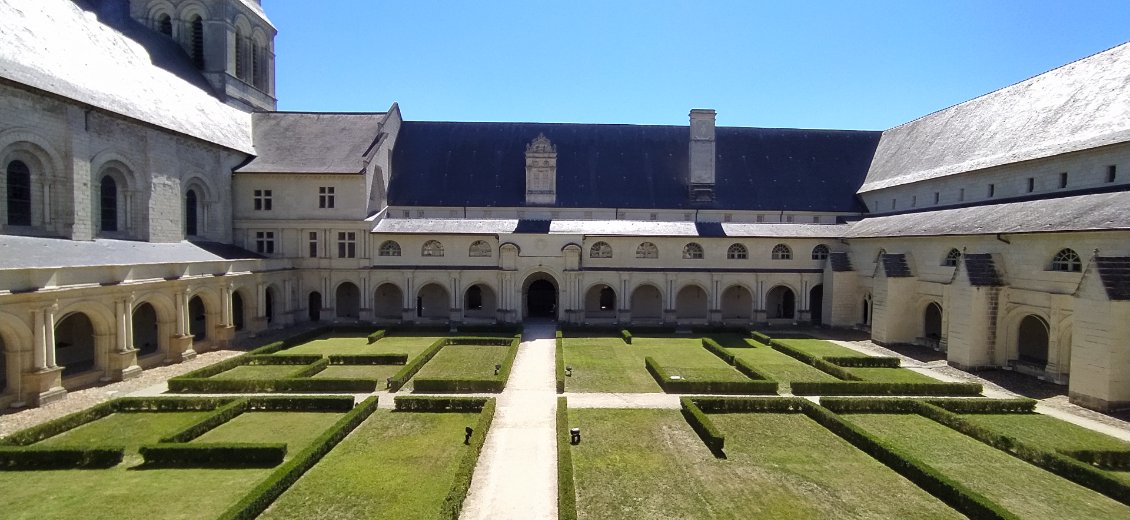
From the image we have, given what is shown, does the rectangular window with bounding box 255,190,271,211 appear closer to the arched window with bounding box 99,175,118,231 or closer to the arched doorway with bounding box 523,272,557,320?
the arched window with bounding box 99,175,118,231

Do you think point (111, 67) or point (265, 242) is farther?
point (265, 242)

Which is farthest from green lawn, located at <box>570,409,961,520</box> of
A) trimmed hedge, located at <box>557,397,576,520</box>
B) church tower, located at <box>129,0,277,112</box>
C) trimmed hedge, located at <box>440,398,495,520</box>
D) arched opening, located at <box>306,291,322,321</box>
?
church tower, located at <box>129,0,277,112</box>

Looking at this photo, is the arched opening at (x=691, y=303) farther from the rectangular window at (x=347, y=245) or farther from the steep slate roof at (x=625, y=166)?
the rectangular window at (x=347, y=245)

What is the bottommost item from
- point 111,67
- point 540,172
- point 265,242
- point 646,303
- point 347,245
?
point 646,303

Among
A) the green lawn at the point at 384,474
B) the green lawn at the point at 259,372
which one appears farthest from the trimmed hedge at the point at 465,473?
the green lawn at the point at 259,372

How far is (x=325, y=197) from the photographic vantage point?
135 ft

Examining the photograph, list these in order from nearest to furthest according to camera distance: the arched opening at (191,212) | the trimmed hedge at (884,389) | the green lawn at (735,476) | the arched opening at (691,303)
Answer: the green lawn at (735,476) < the trimmed hedge at (884,389) < the arched opening at (191,212) < the arched opening at (691,303)

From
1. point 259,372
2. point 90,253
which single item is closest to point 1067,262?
point 259,372

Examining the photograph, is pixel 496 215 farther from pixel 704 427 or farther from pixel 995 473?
pixel 995 473

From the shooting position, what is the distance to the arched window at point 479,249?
41031 millimetres

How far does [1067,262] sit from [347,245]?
141ft

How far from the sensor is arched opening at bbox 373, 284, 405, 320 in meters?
43.7

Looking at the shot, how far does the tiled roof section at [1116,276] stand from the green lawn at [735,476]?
45.7ft

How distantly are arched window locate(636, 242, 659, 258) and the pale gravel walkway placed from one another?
16578mm
